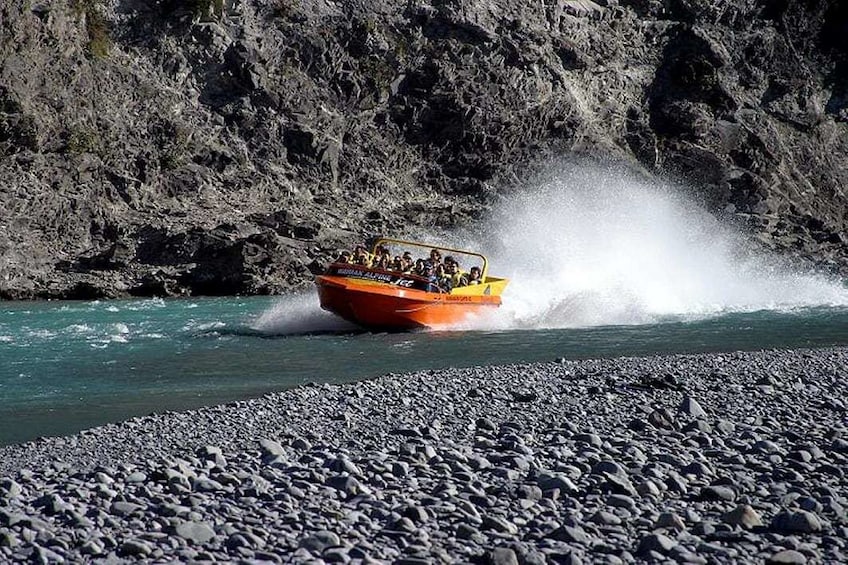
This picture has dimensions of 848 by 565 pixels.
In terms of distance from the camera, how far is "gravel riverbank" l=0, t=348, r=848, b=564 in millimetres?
7406

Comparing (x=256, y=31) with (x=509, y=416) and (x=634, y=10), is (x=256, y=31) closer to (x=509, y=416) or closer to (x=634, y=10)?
(x=634, y=10)

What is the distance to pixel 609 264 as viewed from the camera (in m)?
38.9

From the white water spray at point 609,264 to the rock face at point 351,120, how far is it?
2.38 m

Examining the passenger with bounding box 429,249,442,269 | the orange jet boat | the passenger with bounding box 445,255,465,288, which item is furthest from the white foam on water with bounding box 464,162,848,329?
the passenger with bounding box 429,249,442,269

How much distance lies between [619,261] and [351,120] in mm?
27133

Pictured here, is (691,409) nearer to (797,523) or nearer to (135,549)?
(797,523)

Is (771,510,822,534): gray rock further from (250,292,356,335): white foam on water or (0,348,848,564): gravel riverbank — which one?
(250,292,356,335): white foam on water

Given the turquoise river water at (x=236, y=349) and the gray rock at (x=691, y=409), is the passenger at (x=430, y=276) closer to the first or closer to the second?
the turquoise river water at (x=236, y=349)

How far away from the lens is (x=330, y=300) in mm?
27312

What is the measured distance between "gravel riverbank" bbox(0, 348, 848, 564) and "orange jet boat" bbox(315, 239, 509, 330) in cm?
1191

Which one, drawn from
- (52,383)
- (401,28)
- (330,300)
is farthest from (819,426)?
(401,28)

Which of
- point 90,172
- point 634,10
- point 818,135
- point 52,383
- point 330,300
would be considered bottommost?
point 52,383

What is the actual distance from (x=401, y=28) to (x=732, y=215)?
23.7 m

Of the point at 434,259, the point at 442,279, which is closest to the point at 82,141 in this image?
the point at 434,259
